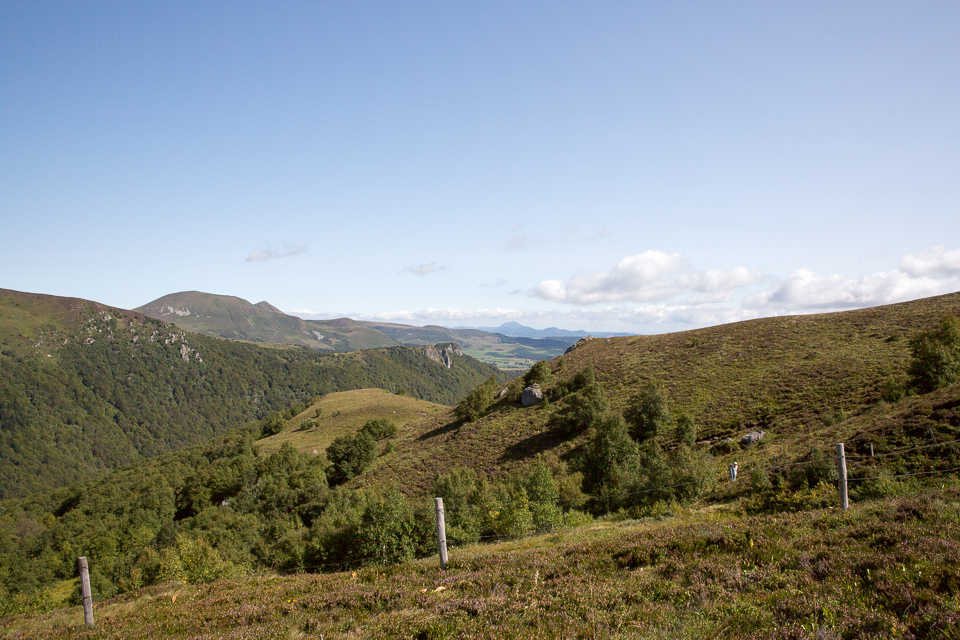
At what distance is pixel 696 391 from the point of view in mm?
48375

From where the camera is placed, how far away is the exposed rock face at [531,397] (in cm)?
6300

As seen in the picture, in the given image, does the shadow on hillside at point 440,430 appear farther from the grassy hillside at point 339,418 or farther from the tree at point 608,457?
the tree at point 608,457

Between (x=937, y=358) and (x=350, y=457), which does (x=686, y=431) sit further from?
(x=350, y=457)

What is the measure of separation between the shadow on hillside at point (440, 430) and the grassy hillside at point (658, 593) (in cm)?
5564

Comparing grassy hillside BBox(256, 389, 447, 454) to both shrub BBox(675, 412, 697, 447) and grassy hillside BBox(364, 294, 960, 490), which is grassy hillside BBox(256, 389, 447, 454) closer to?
grassy hillside BBox(364, 294, 960, 490)

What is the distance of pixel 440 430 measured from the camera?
71.4 m

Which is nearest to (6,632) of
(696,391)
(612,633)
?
(612,633)

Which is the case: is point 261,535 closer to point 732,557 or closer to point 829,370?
point 732,557

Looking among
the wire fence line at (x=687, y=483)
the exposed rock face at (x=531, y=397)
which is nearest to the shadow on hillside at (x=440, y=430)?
the exposed rock face at (x=531, y=397)

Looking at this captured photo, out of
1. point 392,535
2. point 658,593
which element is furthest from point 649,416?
point 658,593

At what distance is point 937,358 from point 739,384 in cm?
1683

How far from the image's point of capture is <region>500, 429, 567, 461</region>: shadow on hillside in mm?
48594

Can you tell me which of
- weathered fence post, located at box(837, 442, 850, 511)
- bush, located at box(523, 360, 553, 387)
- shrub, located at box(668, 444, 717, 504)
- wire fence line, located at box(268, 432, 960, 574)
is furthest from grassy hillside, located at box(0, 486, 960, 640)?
bush, located at box(523, 360, 553, 387)

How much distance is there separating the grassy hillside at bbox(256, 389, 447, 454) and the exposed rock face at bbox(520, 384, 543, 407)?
135 feet
